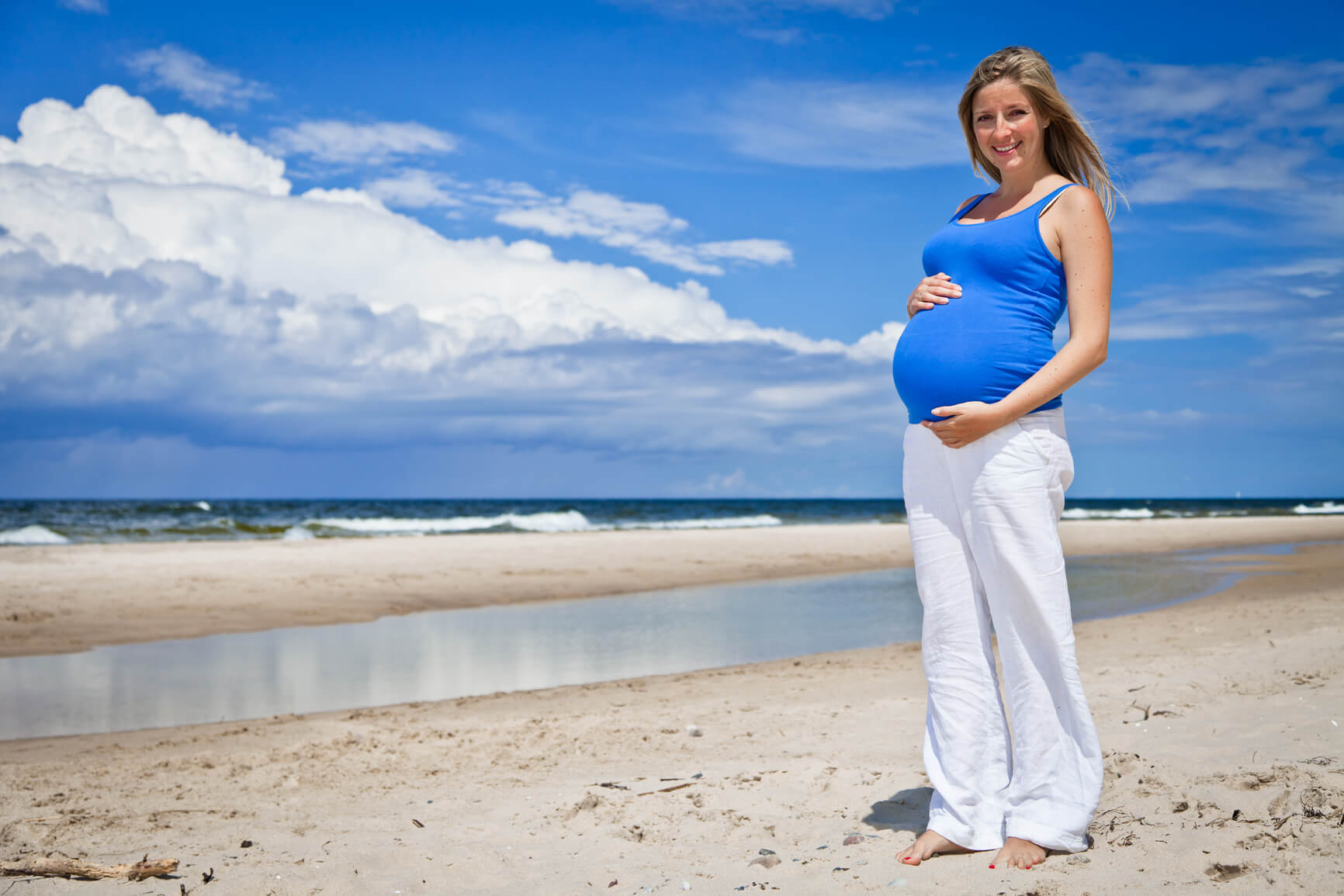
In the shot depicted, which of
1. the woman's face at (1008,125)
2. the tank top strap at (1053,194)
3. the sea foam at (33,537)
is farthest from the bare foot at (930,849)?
the sea foam at (33,537)

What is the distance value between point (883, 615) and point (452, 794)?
7015 millimetres

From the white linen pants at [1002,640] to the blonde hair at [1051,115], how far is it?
0.73 m

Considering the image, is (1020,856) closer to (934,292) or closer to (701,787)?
(701,787)

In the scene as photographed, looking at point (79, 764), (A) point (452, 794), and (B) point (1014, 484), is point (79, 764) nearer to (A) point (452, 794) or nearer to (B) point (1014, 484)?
(A) point (452, 794)

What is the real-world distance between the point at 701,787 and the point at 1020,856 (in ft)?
4.72

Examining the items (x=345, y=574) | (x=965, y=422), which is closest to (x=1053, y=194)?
(x=965, y=422)

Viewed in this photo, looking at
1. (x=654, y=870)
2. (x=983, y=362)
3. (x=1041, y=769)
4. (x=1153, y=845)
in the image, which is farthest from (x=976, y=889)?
(x=983, y=362)

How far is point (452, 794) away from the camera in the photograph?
386 centimetres

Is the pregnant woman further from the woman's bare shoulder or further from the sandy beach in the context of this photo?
the sandy beach

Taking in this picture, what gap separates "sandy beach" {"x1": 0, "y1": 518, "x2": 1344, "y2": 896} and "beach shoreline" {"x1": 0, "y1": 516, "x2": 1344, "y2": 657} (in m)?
5.12

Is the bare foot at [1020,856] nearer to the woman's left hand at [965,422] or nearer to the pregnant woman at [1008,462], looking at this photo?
the pregnant woman at [1008,462]

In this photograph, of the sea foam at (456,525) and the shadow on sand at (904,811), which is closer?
the shadow on sand at (904,811)

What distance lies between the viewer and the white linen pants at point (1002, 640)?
255 cm

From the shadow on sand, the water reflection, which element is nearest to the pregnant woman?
the shadow on sand
